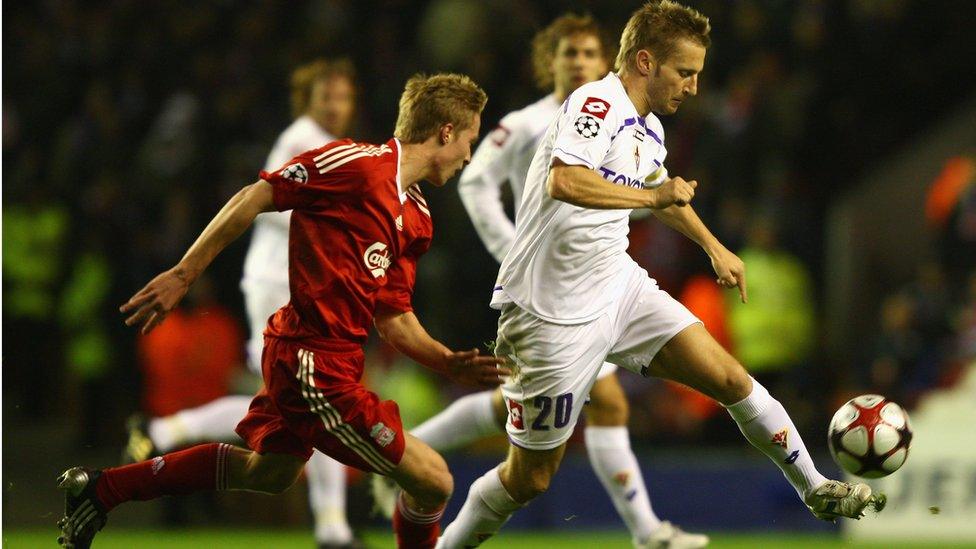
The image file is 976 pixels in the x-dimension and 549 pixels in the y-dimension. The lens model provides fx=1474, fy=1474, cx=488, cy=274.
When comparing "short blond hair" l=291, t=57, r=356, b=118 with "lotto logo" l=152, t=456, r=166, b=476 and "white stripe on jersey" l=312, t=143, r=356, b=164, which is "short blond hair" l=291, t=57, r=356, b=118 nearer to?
"white stripe on jersey" l=312, t=143, r=356, b=164

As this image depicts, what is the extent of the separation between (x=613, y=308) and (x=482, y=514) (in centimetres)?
97

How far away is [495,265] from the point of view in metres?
10.7

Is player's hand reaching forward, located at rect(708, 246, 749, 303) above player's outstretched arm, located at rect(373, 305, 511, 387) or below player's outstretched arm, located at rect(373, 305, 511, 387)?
above

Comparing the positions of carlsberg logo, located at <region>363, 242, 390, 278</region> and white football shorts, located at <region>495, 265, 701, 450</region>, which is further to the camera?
white football shorts, located at <region>495, 265, 701, 450</region>

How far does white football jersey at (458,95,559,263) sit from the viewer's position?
6695mm

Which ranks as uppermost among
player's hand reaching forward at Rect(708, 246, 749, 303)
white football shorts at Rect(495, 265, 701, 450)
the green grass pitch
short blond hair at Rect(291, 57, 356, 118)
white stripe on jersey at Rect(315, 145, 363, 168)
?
white stripe on jersey at Rect(315, 145, 363, 168)

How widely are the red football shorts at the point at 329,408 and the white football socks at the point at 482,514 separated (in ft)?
1.78

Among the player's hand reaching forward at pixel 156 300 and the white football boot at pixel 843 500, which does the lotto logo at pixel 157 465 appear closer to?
the player's hand reaching forward at pixel 156 300

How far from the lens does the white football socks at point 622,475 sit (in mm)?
6598

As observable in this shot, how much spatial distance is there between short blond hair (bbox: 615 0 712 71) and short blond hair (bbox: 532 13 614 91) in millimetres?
1317

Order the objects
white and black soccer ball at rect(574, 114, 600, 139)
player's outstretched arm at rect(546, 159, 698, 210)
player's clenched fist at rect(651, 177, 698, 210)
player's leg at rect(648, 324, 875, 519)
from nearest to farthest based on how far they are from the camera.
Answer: player's clenched fist at rect(651, 177, 698, 210) < player's outstretched arm at rect(546, 159, 698, 210) < white and black soccer ball at rect(574, 114, 600, 139) < player's leg at rect(648, 324, 875, 519)

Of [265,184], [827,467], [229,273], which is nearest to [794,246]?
[827,467]

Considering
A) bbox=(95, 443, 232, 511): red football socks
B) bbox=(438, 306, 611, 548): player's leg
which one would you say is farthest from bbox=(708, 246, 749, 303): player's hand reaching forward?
bbox=(95, 443, 232, 511): red football socks

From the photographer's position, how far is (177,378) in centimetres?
1016
